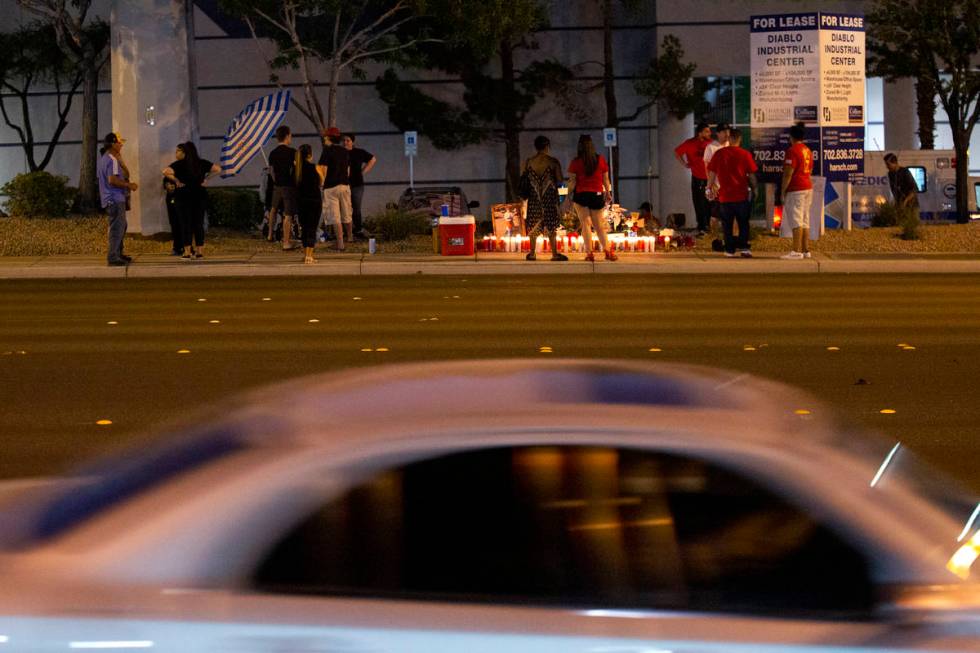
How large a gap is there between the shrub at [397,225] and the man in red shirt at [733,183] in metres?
5.92

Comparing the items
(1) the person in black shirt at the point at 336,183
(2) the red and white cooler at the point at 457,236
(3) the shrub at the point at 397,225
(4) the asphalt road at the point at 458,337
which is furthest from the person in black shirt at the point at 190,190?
(2) the red and white cooler at the point at 457,236

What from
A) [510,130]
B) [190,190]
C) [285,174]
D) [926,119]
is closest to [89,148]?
[510,130]

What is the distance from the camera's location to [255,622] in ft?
11.4

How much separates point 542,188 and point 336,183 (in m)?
4.19

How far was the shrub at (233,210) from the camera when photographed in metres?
29.9

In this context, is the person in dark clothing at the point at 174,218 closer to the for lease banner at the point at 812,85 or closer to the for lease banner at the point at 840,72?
the for lease banner at the point at 812,85

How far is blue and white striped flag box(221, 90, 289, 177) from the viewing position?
Answer: 91.1ft

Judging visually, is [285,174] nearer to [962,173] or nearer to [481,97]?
[481,97]

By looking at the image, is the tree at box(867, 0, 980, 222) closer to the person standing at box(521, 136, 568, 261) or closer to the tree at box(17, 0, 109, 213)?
the person standing at box(521, 136, 568, 261)

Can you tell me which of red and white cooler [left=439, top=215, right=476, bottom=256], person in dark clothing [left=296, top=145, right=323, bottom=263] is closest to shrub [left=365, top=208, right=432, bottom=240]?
red and white cooler [left=439, top=215, right=476, bottom=256]

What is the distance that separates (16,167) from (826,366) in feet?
99.5

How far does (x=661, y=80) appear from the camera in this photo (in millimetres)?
33969

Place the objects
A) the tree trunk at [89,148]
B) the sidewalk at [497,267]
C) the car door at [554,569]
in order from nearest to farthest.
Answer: the car door at [554,569]
the sidewalk at [497,267]
the tree trunk at [89,148]

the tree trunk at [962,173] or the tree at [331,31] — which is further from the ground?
the tree at [331,31]
